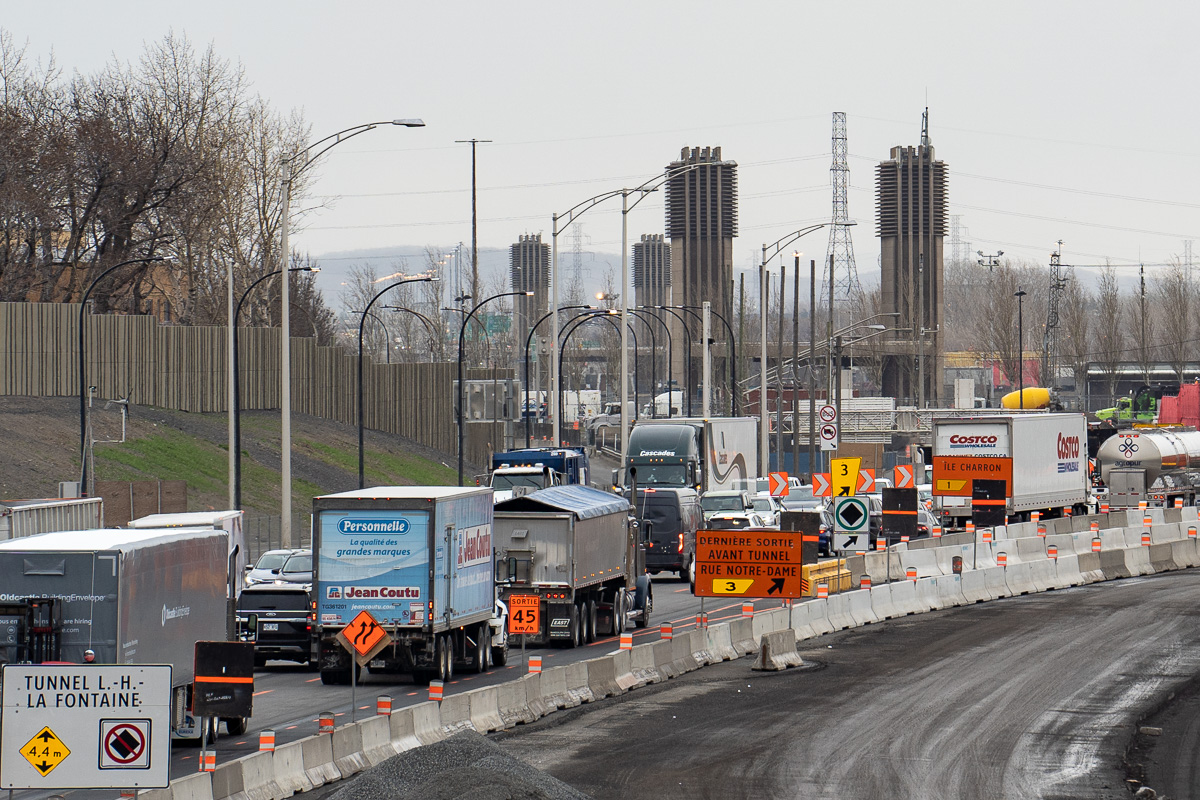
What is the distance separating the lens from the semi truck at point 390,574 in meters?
25.4

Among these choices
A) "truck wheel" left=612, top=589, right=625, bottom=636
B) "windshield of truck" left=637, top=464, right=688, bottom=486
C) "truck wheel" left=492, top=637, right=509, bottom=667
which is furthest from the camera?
"windshield of truck" left=637, top=464, right=688, bottom=486

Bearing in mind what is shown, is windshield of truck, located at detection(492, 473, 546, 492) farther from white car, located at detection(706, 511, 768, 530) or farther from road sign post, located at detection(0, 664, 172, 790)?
road sign post, located at detection(0, 664, 172, 790)

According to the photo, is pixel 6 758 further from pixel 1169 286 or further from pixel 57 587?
pixel 1169 286

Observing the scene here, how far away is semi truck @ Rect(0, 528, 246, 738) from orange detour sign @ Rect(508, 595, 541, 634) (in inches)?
225

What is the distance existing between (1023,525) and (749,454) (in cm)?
1425

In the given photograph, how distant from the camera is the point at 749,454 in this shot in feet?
202

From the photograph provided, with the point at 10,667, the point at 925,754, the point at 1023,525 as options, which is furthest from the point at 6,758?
the point at 1023,525

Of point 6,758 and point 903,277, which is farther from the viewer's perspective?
point 903,277

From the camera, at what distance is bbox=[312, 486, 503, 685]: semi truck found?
1001 inches

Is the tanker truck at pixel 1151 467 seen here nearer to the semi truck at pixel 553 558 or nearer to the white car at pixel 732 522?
the white car at pixel 732 522

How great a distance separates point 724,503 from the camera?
165 feet

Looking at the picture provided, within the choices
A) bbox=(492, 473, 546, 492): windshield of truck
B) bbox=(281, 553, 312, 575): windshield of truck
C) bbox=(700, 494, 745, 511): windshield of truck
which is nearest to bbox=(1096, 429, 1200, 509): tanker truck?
bbox=(700, 494, 745, 511): windshield of truck

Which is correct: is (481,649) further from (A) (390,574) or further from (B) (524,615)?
(B) (524,615)

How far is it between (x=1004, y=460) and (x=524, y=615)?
30.0m
